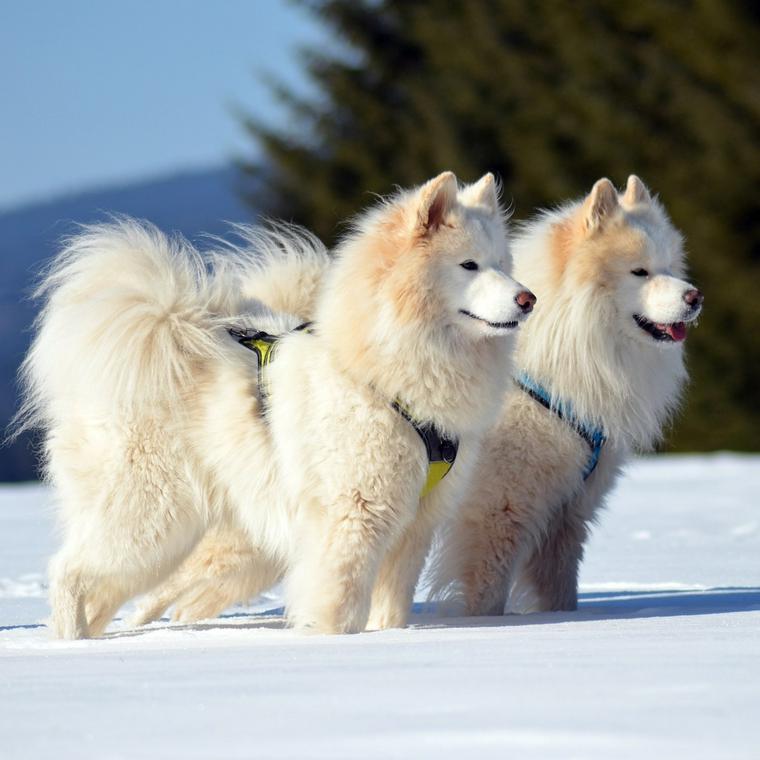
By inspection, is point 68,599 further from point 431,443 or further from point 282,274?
point 282,274

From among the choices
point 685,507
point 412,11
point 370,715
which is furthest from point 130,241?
point 412,11

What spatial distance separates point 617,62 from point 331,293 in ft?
67.3

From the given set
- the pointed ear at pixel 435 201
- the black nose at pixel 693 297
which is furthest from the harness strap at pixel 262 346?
the black nose at pixel 693 297

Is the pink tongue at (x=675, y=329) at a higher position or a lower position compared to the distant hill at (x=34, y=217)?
higher

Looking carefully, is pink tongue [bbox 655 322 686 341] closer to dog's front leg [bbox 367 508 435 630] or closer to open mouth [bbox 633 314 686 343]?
open mouth [bbox 633 314 686 343]

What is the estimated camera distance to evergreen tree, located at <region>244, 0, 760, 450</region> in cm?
2211

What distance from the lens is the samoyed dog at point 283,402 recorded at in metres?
5.05

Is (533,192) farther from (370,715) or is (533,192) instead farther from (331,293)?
(370,715)

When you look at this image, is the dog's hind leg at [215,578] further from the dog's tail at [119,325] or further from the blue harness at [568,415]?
the blue harness at [568,415]

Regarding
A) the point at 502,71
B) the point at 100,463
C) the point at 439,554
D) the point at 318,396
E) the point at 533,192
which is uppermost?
the point at 318,396

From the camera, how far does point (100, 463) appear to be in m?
5.45

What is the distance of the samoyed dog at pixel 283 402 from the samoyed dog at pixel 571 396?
55 cm

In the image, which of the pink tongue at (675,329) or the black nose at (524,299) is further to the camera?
the pink tongue at (675,329)

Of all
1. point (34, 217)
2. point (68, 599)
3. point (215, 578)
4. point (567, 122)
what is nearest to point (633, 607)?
point (215, 578)
